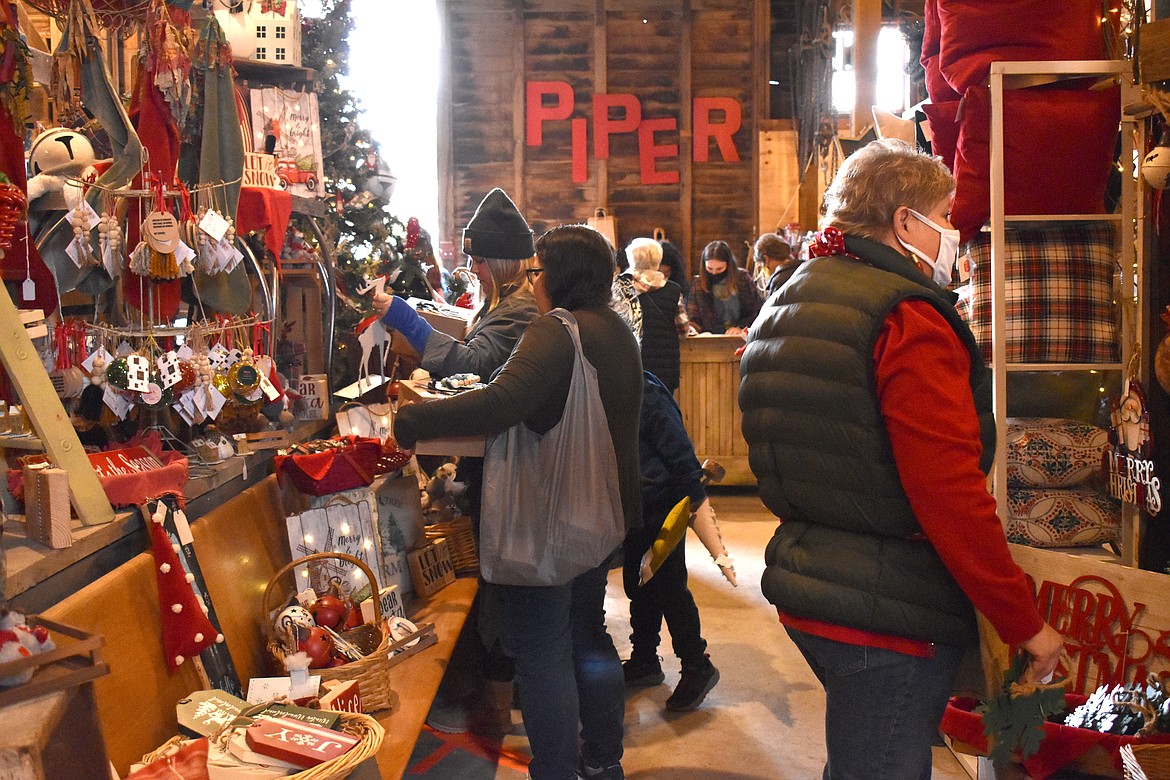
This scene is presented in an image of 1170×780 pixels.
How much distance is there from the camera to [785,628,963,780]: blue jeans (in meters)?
1.70

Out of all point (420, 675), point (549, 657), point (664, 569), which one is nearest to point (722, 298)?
point (664, 569)

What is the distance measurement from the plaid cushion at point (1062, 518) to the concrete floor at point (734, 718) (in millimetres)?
779

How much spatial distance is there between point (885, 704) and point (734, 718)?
1.90m

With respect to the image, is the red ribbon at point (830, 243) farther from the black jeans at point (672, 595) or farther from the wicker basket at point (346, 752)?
the black jeans at point (672, 595)

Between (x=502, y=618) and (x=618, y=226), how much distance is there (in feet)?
25.5

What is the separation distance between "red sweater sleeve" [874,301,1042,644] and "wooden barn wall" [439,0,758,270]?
27.4 feet

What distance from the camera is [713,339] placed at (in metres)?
6.86

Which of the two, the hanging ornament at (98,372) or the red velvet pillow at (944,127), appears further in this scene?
the red velvet pillow at (944,127)

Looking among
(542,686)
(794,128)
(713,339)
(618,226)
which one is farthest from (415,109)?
(542,686)

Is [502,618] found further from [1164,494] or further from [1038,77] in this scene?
[1038,77]

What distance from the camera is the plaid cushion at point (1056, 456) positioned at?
285cm

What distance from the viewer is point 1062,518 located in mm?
2848

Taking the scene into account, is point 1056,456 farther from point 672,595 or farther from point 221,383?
point 221,383

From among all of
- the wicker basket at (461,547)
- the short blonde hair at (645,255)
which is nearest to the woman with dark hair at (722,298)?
the short blonde hair at (645,255)
